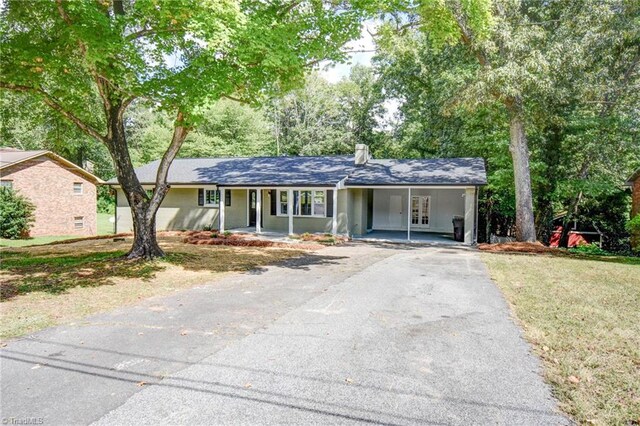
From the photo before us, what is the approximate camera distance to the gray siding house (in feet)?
60.1

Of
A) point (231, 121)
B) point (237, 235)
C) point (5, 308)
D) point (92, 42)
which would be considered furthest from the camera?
point (231, 121)

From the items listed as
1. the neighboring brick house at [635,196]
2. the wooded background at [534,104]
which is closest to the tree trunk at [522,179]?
the wooded background at [534,104]

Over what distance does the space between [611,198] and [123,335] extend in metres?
24.8

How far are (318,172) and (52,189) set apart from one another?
52.8 feet

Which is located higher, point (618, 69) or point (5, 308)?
point (618, 69)

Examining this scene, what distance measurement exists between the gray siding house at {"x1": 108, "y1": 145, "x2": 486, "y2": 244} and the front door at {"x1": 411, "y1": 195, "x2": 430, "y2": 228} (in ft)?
0.18

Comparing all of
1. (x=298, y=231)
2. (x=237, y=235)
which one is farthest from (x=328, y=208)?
(x=237, y=235)

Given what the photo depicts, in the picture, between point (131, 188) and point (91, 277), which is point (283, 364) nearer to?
point (91, 277)

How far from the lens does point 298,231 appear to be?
1964cm

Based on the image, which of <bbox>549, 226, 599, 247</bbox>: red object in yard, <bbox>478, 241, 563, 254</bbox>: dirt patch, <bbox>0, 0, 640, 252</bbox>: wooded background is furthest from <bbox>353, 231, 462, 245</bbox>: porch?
<bbox>549, 226, 599, 247</bbox>: red object in yard

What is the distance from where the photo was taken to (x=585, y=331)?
5.57 meters

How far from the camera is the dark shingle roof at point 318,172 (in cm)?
1812

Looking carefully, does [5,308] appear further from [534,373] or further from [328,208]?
[328,208]

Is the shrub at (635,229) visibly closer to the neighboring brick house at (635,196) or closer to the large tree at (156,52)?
the neighboring brick house at (635,196)
